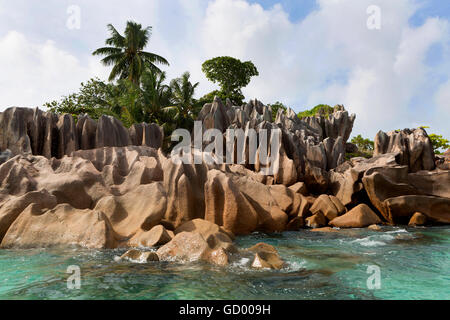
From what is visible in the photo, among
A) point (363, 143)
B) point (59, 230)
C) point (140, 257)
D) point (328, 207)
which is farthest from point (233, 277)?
point (363, 143)

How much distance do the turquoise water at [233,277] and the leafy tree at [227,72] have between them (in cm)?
3337

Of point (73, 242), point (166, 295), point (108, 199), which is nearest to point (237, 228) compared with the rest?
point (108, 199)

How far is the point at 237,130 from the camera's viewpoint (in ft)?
68.2

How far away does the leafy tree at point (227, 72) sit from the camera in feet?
132

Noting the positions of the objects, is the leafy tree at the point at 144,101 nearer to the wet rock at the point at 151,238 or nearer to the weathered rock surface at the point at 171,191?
the weathered rock surface at the point at 171,191

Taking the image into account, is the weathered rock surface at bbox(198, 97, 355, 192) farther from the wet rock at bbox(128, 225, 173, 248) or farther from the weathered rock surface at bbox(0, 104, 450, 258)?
the wet rock at bbox(128, 225, 173, 248)

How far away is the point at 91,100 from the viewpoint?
33.8 metres

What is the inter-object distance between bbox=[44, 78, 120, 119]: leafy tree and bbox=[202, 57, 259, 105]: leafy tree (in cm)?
1231

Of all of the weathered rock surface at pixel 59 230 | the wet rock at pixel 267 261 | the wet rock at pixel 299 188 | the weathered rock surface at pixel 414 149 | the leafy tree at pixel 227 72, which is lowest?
the wet rock at pixel 267 261

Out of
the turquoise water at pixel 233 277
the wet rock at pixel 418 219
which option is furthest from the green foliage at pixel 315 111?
the turquoise water at pixel 233 277

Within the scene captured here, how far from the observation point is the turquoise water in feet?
17.9

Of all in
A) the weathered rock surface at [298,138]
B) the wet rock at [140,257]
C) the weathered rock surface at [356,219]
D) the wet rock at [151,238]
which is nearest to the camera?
the wet rock at [140,257]
